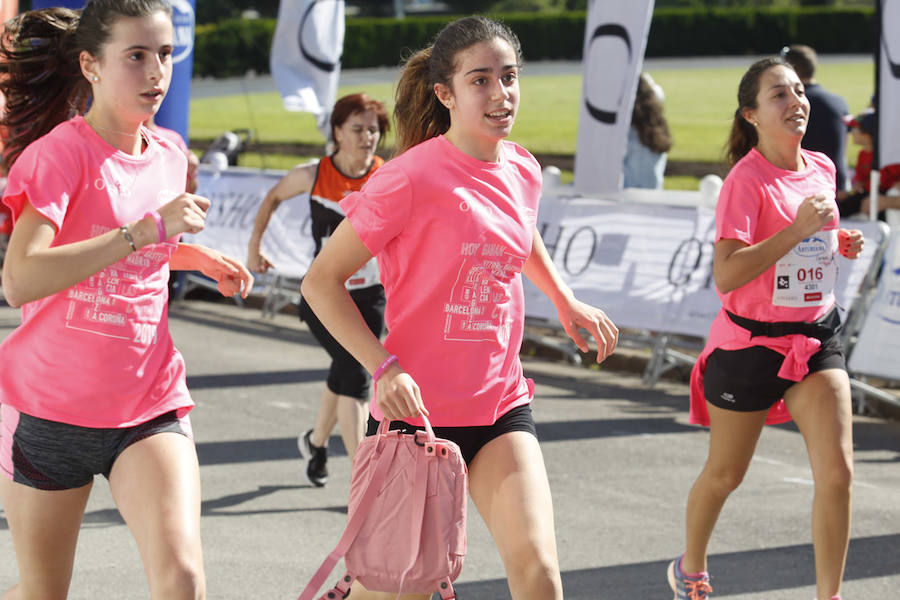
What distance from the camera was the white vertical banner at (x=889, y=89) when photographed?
877cm

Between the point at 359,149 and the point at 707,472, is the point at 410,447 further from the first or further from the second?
the point at 359,149

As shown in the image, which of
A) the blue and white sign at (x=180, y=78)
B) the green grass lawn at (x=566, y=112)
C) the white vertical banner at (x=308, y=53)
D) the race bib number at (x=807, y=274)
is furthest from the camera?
the green grass lawn at (x=566, y=112)

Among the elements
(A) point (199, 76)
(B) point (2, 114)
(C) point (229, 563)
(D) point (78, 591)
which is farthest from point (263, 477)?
(A) point (199, 76)

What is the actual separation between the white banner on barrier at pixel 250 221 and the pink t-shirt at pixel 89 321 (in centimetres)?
855

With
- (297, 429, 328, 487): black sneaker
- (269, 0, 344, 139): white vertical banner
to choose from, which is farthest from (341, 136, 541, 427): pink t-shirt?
(269, 0, 344, 139): white vertical banner

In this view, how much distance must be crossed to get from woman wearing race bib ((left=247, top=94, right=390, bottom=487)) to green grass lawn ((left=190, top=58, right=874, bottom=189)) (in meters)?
13.6

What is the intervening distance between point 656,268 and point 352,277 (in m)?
3.64

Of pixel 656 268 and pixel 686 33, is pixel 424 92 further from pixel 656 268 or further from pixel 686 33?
pixel 686 33

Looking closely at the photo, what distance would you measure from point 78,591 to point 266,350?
19.3 ft

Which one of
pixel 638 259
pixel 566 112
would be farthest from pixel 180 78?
pixel 566 112

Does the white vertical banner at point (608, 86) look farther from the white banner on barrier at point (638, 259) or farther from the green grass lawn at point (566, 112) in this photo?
the green grass lawn at point (566, 112)

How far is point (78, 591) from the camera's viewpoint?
16.6 feet

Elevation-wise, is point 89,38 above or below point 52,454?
above

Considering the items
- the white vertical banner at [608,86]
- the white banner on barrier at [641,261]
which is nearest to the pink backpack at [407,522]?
the white banner on barrier at [641,261]
